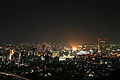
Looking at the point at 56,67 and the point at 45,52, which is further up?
the point at 45,52

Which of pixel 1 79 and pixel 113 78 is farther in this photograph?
pixel 1 79

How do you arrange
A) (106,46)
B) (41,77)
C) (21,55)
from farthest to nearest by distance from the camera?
(106,46) < (21,55) < (41,77)

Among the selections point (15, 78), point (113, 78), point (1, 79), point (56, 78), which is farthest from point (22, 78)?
point (113, 78)

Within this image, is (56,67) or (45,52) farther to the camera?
(45,52)

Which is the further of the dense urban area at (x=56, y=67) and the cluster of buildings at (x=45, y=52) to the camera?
the cluster of buildings at (x=45, y=52)

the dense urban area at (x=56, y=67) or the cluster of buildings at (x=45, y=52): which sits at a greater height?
the cluster of buildings at (x=45, y=52)

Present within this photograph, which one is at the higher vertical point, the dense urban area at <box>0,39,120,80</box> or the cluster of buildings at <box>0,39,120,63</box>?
the cluster of buildings at <box>0,39,120,63</box>

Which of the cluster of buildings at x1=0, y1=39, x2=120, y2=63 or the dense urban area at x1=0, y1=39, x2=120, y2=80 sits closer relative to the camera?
the dense urban area at x1=0, y1=39, x2=120, y2=80

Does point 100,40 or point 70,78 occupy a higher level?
point 100,40

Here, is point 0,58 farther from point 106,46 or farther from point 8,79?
point 106,46

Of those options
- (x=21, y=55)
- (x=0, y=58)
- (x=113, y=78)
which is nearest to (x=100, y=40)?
(x=21, y=55)

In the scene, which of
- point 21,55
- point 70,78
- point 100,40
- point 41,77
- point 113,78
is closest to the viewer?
point 113,78
